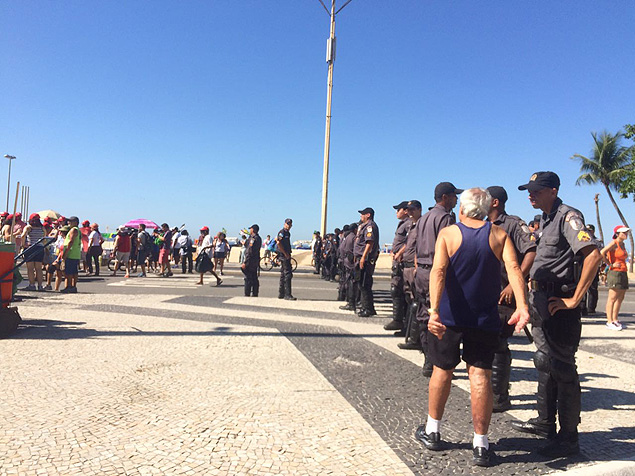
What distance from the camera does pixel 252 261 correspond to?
10.8 meters

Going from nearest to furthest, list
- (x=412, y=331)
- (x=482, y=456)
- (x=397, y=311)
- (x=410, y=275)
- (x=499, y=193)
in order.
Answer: (x=482, y=456) < (x=499, y=193) < (x=410, y=275) < (x=412, y=331) < (x=397, y=311)

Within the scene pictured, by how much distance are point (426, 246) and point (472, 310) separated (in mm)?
1673

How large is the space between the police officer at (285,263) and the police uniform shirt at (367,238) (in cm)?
265

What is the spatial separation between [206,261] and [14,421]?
9.54m

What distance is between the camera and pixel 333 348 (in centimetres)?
565

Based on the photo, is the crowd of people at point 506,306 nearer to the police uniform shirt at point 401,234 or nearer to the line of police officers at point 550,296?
the line of police officers at point 550,296

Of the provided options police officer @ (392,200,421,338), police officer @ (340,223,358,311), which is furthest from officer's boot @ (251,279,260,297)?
police officer @ (392,200,421,338)

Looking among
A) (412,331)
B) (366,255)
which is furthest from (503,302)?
(366,255)

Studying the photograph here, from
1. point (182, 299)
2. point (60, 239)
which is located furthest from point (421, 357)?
point (60, 239)

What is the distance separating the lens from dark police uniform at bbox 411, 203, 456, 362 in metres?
4.31

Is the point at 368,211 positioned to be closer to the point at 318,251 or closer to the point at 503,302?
the point at 503,302

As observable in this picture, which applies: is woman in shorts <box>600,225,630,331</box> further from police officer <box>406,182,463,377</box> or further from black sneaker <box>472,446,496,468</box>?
black sneaker <box>472,446,496,468</box>

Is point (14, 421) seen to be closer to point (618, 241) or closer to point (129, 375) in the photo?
point (129, 375)

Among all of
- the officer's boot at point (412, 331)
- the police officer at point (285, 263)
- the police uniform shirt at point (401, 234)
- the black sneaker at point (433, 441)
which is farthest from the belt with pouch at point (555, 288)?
the police officer at point (285, 263)
